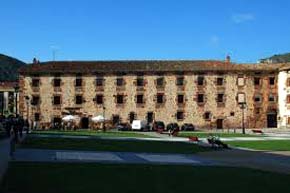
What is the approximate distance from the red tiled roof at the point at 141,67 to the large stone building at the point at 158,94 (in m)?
0.15

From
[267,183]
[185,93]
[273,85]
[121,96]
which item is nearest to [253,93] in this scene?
[273,85]

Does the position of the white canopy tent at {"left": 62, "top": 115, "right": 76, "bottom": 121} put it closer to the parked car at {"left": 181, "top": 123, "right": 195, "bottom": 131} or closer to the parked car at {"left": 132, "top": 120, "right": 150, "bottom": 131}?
the parked car at {"left": 132, "top": 120, "right": 150, "bottom": 131}

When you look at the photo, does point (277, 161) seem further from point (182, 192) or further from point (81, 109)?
point (81, 109)

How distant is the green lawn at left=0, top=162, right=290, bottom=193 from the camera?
49.7ft

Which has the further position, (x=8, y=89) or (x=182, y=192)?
(x=8, y=89)

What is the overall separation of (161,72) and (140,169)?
2588 inches

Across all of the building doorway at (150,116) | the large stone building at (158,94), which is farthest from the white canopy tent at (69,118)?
the building doorway at (150,116)

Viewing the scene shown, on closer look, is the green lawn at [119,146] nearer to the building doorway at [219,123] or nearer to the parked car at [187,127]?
the parked car at [187,127]

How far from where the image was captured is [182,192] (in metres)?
14.7

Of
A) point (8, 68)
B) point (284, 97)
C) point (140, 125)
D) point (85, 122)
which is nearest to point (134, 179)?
point (140, 125)

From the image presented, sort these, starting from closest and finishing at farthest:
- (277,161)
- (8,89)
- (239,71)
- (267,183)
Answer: (267,183)
(277,161)
(239,71)
(8,89)

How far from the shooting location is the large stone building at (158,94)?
86500mm

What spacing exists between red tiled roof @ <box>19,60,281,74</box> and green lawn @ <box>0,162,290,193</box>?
64.4 m

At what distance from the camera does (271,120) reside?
87062mm
